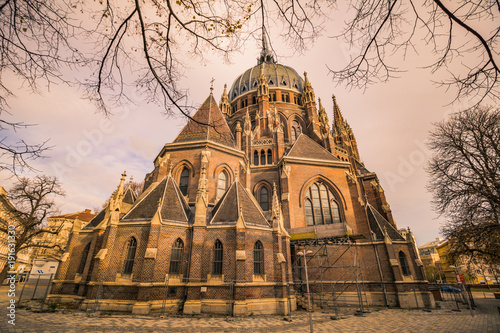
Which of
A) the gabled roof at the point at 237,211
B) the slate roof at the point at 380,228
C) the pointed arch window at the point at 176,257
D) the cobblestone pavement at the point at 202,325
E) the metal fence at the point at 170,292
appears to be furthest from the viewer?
the slate roof at the point at 380,228

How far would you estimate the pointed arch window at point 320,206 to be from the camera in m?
20.1

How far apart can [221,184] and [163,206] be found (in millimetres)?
5859

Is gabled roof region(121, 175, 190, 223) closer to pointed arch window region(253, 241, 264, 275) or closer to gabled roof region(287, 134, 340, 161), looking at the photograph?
pointed arch window region(253, 241, 264, 275)

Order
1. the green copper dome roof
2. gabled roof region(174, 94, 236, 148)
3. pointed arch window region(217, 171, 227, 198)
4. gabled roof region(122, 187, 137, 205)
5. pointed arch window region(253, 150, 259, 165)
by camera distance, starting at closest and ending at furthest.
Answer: gabled roof region(122, 187, 137, 205) → pointed arch window region(217, 171, 227, 198) → gabled roof region(174, 94, 236, 148) → pointed arch window region(253, 150, 259, 165) → the green copper dome roof

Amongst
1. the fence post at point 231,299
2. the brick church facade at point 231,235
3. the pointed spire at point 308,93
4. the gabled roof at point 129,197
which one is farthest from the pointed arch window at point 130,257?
the pointed spire at point 308,93

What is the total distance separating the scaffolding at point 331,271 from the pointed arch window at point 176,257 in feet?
26.7

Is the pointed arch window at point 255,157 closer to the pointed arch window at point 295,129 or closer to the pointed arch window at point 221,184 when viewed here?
the pointed arch window at point 221,184

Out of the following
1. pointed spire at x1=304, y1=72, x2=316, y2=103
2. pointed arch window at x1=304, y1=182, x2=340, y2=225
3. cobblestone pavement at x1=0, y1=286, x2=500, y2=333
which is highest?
pointed spire at x1=304, y1=72, x2=316, y2=103

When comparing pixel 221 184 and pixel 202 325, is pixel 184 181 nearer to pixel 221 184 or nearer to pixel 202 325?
pixel 221 184

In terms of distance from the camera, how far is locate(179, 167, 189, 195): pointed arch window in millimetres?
18673

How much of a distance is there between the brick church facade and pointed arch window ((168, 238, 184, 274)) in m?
0.06

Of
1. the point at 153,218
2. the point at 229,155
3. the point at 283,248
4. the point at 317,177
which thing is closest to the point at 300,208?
the point at 317,177

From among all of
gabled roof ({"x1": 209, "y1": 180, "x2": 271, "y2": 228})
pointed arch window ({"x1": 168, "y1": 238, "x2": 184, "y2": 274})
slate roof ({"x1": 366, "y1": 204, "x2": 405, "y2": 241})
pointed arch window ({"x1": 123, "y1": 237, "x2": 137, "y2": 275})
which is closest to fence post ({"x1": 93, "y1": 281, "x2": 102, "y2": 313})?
pointed arch window ({"x1": 123, "y1": 237, "x2": 137, "y2": 275})

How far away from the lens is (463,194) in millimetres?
12359
